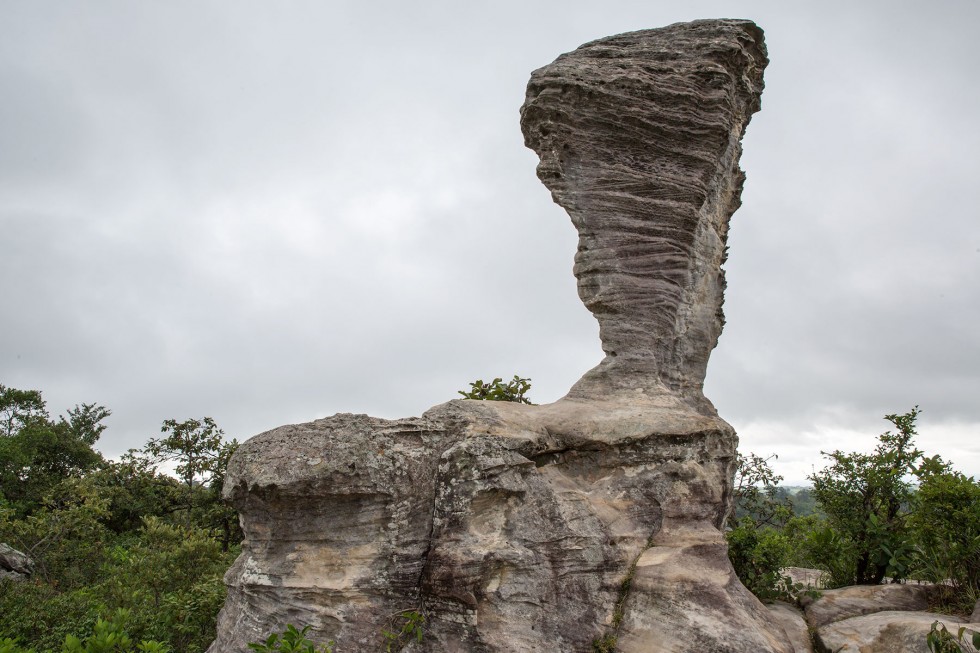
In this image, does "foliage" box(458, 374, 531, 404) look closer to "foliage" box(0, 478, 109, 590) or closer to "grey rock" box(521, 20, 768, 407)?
"grey rock" box(521, 20, 768, 407)

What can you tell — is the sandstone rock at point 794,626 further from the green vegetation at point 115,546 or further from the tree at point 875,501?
the green vegetation at point 115,546

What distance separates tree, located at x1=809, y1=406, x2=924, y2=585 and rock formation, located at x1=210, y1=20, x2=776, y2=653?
11.1 feet

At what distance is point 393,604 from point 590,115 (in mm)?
7196

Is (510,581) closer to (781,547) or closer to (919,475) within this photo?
(781,547)

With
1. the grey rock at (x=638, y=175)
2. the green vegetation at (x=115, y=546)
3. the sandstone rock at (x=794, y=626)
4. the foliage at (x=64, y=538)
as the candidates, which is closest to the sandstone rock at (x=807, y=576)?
the sandstone rock at (x=794, y=626)

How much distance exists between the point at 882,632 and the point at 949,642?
851mm

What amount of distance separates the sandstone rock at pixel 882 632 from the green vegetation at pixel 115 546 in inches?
302

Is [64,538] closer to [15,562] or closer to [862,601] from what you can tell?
[15,562]

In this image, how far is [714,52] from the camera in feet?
35.5

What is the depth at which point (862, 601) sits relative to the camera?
384 inches

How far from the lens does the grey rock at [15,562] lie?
16234 millimetres

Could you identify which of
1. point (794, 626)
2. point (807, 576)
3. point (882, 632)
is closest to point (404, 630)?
point (794, 626)

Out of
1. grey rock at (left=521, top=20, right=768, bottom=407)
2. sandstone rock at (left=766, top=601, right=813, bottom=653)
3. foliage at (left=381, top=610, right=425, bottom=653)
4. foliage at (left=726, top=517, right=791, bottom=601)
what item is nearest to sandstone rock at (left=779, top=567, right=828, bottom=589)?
foliage at (left=726, top=517, right=791, bottom=601)

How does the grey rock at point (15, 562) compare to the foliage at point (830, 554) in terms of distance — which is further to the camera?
the grey rock at point (15, 562)
